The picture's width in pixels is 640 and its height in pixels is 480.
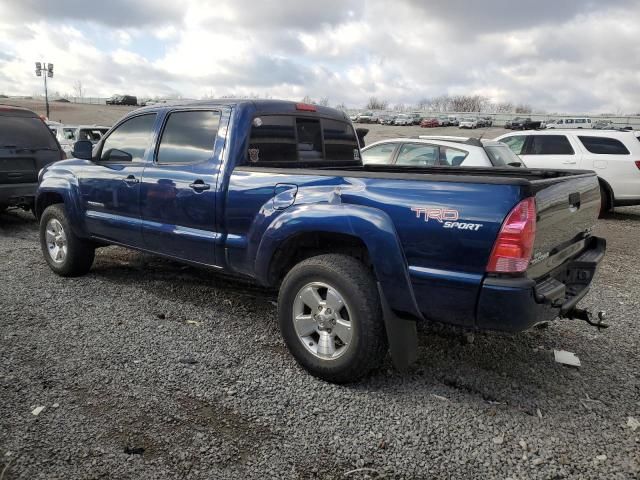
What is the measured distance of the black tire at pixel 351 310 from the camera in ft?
10.2

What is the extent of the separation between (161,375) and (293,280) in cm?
110

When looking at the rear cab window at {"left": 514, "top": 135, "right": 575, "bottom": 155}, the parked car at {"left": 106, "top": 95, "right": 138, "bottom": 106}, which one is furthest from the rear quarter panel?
the parked car at {"left": 106, "top": 95, "right": 138, "bottom": 106}

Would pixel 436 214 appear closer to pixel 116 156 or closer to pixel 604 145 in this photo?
pixel 116 156

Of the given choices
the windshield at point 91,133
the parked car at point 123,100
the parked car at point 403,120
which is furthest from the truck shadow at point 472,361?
the parked car at point 123,100

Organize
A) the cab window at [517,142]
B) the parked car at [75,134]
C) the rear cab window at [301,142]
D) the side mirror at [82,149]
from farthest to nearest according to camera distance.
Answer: the parked car at [75,134] → the cab window at [517,142] → the side mirror at [82,149] → the rear cab window at [301,142]

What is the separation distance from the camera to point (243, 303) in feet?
15.9

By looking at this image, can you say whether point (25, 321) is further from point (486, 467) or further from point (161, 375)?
point (486, 467)

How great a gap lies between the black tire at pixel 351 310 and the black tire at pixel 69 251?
117 inches

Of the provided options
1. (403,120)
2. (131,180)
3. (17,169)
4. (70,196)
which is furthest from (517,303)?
(403,120)

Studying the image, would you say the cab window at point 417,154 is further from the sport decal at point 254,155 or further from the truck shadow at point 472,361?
the sport decal at point 254,155

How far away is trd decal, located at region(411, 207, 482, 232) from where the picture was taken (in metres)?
2.71

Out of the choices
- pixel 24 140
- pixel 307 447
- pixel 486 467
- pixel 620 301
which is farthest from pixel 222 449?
pixel 24 140

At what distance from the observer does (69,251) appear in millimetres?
5367

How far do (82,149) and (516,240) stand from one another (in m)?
4.20
